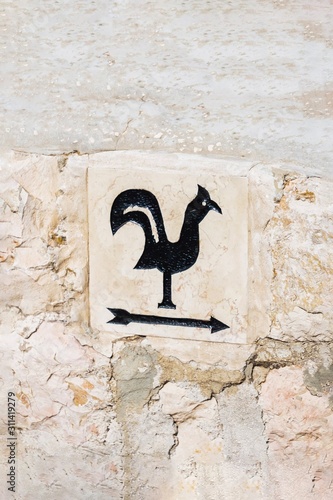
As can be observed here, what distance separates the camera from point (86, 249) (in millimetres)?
1657

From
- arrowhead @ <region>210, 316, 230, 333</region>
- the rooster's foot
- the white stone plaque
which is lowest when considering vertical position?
arrowhead @ <region>210, 316, 230, 333</region>

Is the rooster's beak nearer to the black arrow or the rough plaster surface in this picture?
the rough plaster surface

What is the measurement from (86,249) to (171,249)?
22 centimetres

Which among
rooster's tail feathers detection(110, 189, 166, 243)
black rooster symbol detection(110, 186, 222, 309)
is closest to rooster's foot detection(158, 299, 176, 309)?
black rooster symbol detection(110, 186, 222, 309)

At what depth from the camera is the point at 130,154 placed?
159cm

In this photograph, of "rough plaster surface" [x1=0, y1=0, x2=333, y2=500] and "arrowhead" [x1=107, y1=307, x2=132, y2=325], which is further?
"arrowhead" [x1=107, y1=307, x2=132, y2=325]

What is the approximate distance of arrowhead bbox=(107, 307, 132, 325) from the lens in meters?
1.65

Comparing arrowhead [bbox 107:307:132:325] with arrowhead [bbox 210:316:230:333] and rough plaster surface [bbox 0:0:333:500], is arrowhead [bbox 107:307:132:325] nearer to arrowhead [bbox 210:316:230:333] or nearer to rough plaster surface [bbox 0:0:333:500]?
rough plaster surface [bbox 0:0:333:500]

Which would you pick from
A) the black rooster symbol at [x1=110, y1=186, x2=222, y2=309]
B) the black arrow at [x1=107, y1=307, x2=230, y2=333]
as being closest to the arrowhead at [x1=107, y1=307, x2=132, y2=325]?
the black arrow at [x1=107, y1=307, x2=230, y2=333]

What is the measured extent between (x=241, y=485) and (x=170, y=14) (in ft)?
3.59

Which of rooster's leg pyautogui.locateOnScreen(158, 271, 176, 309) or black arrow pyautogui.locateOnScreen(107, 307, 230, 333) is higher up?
rooster's leg pyautogui.locateOnScreen(158, 271, 176, 309)

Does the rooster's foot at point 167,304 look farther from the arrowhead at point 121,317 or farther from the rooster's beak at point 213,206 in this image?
the rooster's beak at point 213,206

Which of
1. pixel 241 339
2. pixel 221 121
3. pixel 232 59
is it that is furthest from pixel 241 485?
pixel 232 59

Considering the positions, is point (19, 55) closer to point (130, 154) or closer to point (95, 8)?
point (95, 8)
